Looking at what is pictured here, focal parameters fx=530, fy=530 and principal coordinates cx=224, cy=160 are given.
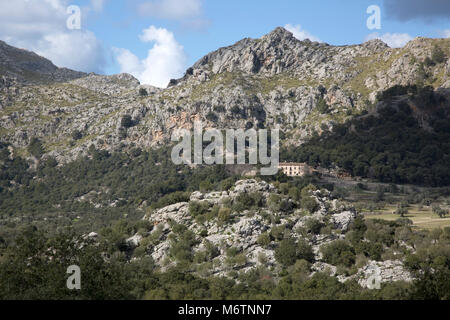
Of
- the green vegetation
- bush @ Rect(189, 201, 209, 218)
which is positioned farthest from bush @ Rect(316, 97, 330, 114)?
bush @ Rect(189, 201, 209, 218)

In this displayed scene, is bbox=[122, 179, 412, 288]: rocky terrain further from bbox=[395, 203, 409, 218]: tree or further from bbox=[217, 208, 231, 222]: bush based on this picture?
bbox=[395, 203, 409, 218]: tree

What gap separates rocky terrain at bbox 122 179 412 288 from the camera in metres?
71.0

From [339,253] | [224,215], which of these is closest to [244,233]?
[224,215]

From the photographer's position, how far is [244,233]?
77.8 m

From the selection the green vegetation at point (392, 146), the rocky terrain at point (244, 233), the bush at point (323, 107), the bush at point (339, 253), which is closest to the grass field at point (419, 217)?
the rocky terrain at point (244, 233)

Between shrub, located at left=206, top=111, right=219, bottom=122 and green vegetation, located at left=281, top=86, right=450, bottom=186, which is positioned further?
shrub, located at left=206, top=111, right=219, bottom=122

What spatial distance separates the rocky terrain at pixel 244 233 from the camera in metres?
71.0

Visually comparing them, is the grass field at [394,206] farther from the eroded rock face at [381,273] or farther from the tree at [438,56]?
the tree at [438,56]

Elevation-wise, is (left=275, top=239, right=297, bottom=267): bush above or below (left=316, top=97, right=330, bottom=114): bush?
below

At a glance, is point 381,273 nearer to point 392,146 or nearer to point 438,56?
point 392,146

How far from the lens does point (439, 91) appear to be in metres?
175

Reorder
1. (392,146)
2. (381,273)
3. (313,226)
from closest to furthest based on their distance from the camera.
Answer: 1. (381,273)
2. (313,226)
3. (392,146)
